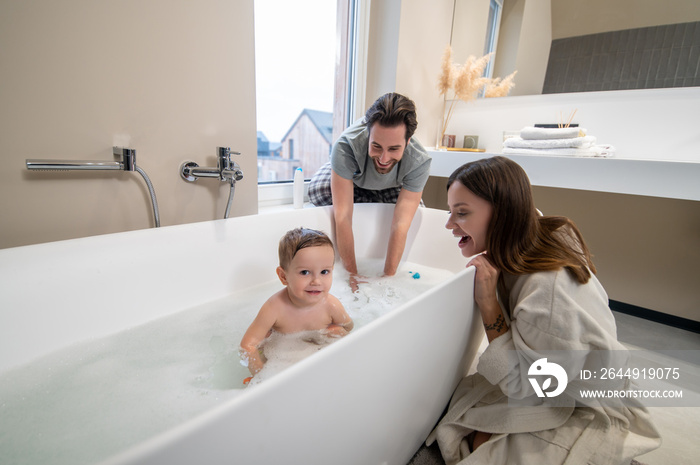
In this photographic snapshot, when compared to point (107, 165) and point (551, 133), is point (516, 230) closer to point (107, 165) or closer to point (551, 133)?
point (551, 133)

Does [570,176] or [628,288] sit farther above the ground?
[570,176]

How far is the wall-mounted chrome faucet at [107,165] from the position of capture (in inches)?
38.1

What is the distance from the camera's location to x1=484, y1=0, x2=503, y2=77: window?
2287 mm

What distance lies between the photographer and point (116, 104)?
46.3 inches

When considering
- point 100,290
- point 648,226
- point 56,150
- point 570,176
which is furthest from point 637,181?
point 56,150

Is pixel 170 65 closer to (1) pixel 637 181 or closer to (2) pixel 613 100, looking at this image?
(1) pixel 637 181

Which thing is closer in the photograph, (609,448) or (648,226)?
(609,448)

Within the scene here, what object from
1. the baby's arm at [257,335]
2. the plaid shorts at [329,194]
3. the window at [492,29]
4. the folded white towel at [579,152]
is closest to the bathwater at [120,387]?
the baby's arm at [257,335]

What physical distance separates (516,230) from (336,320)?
23.4 inches

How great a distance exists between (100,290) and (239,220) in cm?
52

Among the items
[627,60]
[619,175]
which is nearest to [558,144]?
[619,175]

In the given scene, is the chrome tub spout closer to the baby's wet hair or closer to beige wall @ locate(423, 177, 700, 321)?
the baby's wet hair

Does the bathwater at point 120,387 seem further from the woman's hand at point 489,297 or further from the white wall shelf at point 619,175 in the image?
the white wall shelf at point 619,175

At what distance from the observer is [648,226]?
73.7 inches
